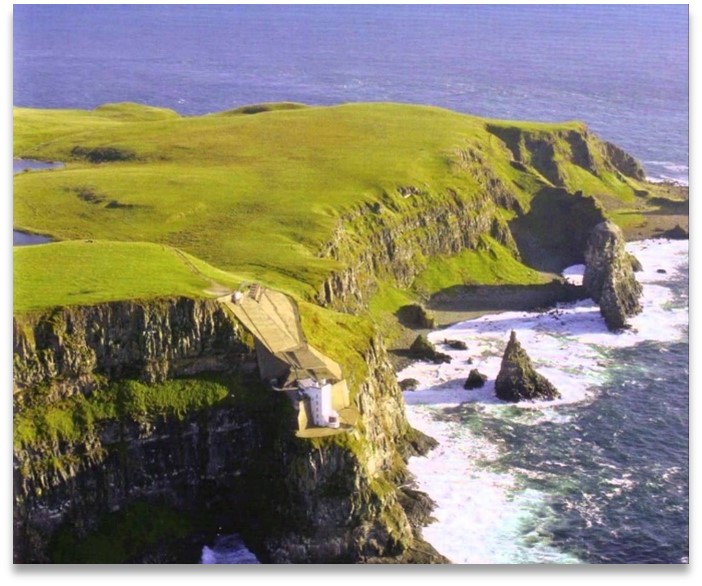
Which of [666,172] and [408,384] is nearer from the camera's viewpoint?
[408,384]

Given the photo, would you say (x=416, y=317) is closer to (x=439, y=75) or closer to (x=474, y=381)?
(x=474, y=381)

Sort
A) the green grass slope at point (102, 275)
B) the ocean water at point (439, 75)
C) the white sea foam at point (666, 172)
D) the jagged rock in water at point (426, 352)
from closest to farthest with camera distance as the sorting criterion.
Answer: the green grass slope at point (102, 275), the jagged rock in water at point (426, 352), the ocean water at point (439, 75), the white sea foam at point (666, 172)

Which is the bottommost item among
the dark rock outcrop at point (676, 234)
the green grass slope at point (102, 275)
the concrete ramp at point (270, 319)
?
the concrete ramp at point (270, 319)

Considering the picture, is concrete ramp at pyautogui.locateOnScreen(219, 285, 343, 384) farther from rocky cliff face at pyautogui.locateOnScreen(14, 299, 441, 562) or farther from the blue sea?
the blue sea

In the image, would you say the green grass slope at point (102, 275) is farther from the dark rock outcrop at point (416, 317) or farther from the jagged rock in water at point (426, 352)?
the dark rock outcrop at point (416, 317)

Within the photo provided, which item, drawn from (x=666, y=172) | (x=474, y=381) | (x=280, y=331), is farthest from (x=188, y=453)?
(x=666, y=172)

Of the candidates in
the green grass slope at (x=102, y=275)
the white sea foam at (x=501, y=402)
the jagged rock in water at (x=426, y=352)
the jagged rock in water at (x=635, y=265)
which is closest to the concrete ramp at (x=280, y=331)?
the green grass slope at (x=102, y=275)

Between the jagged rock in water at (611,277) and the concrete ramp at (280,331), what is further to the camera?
the jagged rock in water at (611,277)
